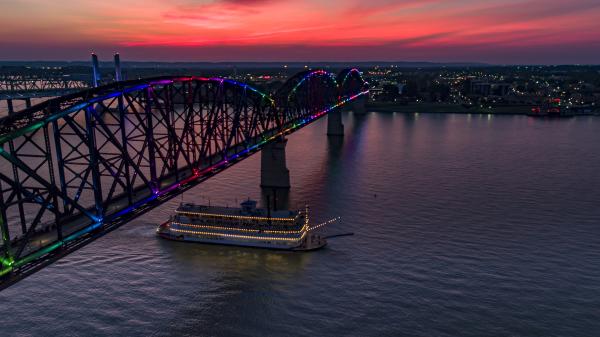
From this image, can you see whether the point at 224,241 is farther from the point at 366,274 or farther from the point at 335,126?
the point at 335,126

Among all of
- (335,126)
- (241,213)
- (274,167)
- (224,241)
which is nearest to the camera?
(224,241)

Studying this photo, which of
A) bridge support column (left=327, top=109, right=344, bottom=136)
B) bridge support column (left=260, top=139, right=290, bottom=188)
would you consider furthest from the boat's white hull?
bridge support column (left=327, top=109, right=344, bottom=136)

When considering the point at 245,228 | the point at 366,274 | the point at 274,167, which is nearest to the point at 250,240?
the point at 245,228

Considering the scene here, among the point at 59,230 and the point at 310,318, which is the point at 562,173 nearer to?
the point at 310,318

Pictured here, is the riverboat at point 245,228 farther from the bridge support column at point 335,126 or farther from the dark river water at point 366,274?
the bridge support column at point 335,126

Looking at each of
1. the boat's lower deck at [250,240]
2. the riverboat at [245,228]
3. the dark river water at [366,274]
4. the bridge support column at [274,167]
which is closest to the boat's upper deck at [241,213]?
the riverboat at [245,228]

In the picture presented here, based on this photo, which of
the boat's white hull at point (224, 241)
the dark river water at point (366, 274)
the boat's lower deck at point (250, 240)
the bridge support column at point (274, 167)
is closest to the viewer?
the dark river water at point (366, 274)
